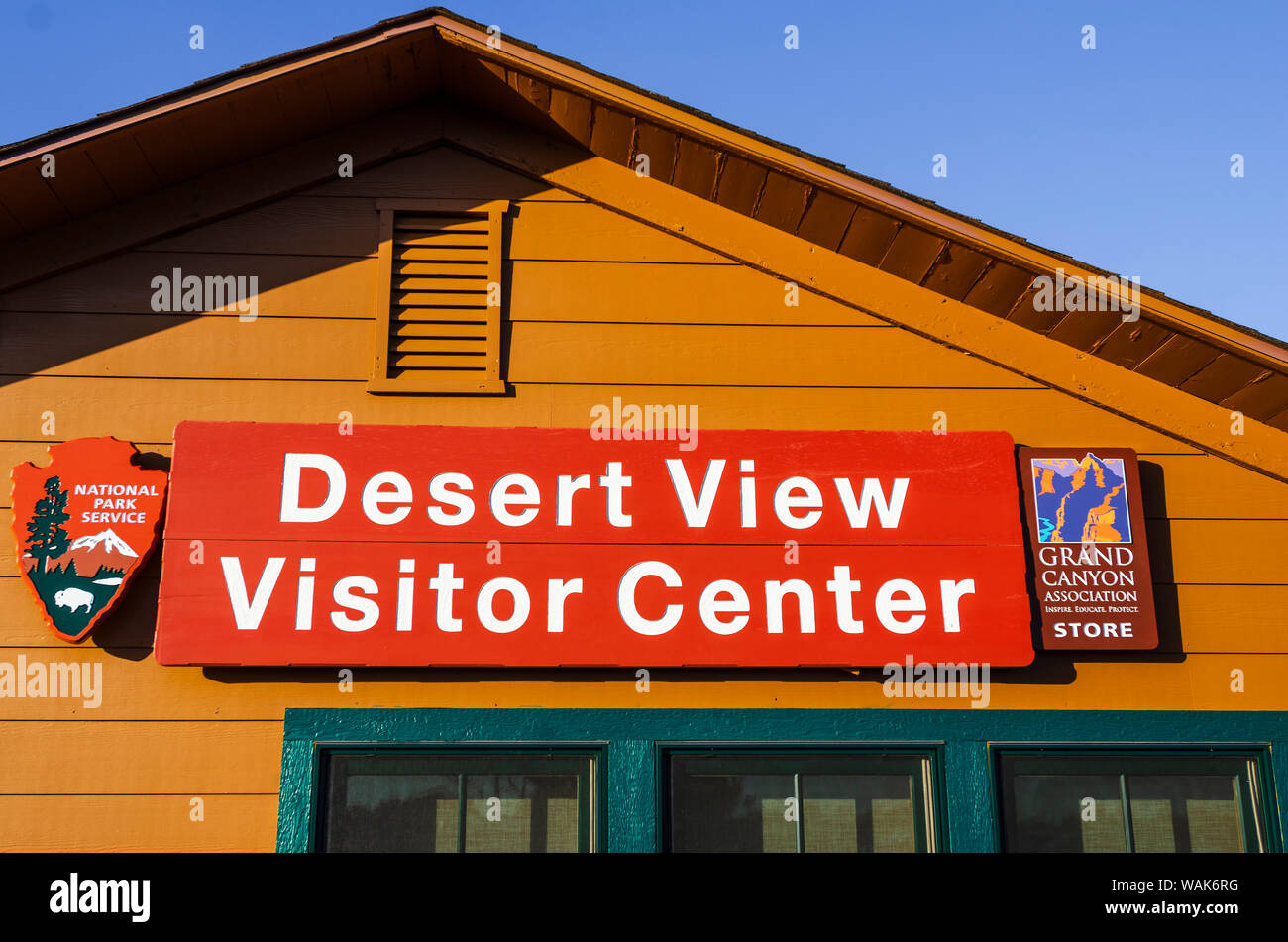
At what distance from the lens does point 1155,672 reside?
19.7ft

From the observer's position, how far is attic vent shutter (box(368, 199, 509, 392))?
6344 mm

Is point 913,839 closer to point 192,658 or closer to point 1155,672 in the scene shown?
point 1155,672

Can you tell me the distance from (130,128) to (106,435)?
1.58 metres

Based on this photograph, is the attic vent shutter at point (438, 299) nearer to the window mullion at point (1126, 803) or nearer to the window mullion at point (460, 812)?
the window mullion at point (460, 812)

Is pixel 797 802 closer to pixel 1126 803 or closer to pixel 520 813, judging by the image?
pixel 520 813

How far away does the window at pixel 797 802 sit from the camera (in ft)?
18.8

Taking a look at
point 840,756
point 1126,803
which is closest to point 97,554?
point 840,756

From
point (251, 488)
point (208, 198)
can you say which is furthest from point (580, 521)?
point (208, 198)

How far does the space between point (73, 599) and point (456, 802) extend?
84.1 inches

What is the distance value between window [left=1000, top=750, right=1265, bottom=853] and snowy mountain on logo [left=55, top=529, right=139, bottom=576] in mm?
4509

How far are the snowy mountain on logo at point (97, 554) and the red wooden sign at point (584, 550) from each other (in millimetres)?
239

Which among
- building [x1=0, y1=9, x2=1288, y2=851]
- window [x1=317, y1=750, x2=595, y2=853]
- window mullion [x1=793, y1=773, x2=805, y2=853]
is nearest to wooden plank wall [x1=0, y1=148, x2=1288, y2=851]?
building [x1=0, y1=9, x2=1288, y2=851]

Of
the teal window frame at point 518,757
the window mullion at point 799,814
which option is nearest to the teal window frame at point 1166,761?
the window mullion at point 799,814

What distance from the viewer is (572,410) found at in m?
6.30
